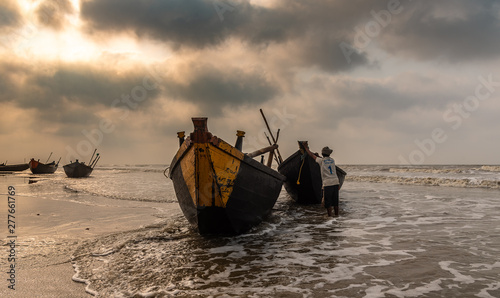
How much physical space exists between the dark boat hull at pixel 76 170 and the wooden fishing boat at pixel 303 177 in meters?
30.6

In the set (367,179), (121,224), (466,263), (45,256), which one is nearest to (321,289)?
(466,263)

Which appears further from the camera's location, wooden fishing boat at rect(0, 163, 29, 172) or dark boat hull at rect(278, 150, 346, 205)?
wooden fishing boat at rect(0, 163, 29, 172)

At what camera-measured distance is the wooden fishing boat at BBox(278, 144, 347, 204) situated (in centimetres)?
1143

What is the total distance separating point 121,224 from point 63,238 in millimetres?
1936

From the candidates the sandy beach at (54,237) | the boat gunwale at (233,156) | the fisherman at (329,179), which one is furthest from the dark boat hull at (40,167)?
the fisherman at (329,179)

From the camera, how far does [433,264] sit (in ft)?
15.7

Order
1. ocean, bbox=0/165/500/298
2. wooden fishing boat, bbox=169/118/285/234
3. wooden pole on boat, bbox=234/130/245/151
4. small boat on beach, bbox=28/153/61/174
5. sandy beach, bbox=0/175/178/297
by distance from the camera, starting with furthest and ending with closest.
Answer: small boat on beach, bbox=28/153/61/174
wooden pole on boat, bbox=234/130/245/151
wooden fishing boat, bbox=169/118/285/234
sandy beach, bbox=0/175/178/297
ocean, bbox=0/165/500/298

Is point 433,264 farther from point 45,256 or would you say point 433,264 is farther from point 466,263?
point 45,256

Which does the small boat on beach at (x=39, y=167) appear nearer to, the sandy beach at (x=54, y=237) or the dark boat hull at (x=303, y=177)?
the sandy beach at (x=54, y=237)

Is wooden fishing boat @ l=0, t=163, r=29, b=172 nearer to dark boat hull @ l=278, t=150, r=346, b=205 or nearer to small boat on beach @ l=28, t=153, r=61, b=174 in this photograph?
small boat on beach @ l=28, t=153, r=61, b=174

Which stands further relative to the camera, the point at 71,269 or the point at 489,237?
the point at 489,237

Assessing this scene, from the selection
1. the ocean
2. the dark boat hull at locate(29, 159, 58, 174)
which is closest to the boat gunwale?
the ocean

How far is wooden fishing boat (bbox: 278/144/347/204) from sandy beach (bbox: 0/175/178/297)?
17.0 ft

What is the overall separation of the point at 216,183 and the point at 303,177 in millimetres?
6377
